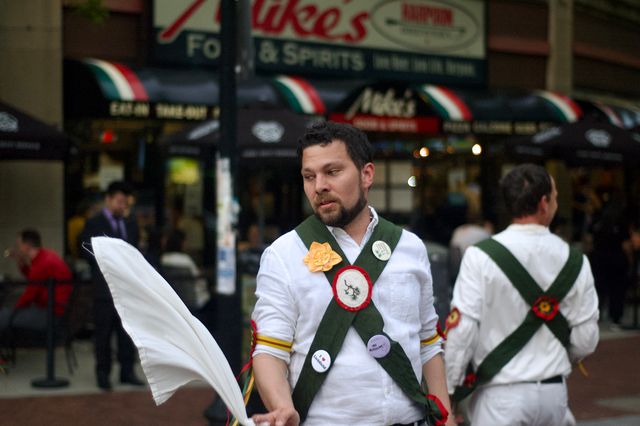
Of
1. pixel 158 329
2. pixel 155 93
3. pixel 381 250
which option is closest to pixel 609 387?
pixel 155 93

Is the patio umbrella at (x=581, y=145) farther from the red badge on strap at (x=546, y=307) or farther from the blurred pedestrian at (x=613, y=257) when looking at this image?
the red badge on strap at (x=546, y=307)

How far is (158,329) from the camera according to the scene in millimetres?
2898

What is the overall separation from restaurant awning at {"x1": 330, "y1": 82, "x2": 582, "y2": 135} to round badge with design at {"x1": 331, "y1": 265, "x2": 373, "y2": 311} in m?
11.9

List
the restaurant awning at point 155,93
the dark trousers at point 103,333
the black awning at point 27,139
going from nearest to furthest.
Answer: the dark trousers at point 103,333 → the black awning at point 27,139 → the restaurant awning at point 155,93

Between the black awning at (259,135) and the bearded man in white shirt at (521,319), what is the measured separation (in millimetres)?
6879

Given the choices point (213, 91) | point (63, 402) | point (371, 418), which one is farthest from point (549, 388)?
point (213, 91)

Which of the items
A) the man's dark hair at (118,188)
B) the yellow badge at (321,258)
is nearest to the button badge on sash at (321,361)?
the yellow badge at (321,258)

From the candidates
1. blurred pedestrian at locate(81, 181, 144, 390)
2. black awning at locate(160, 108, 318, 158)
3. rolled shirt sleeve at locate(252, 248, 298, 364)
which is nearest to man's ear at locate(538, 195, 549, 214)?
rolled shirt sleeve at locate(252, 248, 298, 364)

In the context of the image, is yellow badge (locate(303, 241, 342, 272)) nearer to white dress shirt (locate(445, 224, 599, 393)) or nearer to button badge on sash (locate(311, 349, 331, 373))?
button badge on sash (locate(311, 349, 331, 373))

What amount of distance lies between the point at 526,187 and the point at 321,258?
169 cm

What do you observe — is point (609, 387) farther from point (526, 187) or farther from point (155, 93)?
point (155, 93)

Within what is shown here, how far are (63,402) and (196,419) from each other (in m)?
1.43

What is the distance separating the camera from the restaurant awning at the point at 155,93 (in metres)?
13.6

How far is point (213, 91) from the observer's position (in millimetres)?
14625
